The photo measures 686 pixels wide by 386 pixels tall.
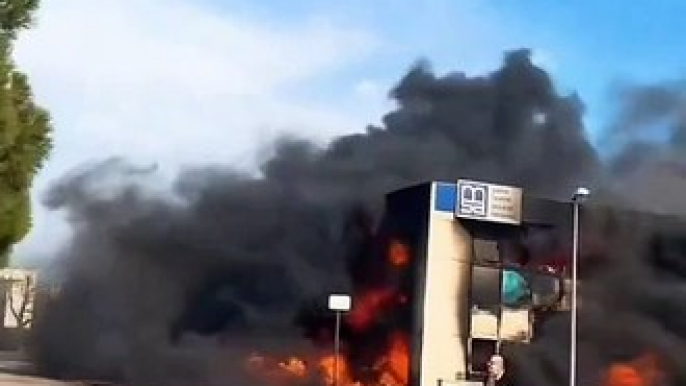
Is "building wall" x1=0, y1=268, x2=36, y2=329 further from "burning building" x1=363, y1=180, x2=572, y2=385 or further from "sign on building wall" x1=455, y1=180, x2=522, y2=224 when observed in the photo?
"sign on building wall" x1=455, y1=180, x2=522, y2=224

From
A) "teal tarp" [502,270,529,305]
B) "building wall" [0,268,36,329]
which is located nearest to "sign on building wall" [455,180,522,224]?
"teal tarp" [502,270,529,305]

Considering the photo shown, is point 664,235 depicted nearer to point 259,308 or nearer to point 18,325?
point 259,308

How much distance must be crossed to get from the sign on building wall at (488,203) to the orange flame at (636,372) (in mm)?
9886

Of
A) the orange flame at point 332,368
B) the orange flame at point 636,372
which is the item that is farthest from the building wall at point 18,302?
the orange flame at point 636,372

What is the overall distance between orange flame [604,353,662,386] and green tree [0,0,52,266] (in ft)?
167

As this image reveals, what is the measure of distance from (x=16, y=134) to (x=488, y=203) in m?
46.1

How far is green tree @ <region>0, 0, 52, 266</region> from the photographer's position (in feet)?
24.9

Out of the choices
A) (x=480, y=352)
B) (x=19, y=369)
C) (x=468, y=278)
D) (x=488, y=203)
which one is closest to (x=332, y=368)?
(x=480, y=352)

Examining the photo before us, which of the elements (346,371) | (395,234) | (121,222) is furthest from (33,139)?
(121,222)

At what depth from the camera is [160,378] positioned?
6084cm

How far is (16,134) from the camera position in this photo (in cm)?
777

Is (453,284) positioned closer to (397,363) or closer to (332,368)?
(397,363)

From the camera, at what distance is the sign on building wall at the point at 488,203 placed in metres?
52.7

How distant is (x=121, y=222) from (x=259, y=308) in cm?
1070
